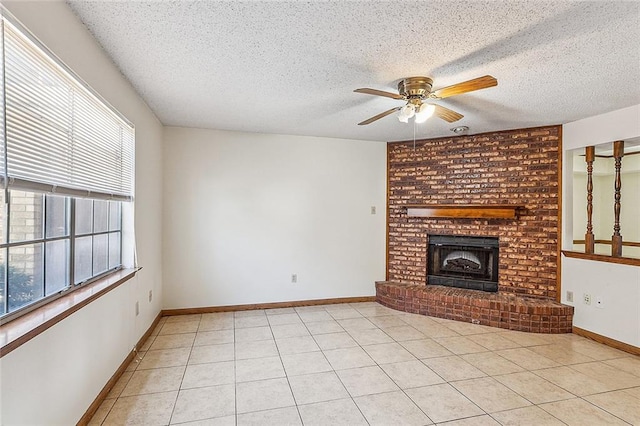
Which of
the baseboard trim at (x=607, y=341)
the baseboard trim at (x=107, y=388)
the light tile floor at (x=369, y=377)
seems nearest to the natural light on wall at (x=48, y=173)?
the baseboard trim at (x=107, y=388)

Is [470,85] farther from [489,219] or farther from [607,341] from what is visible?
[607,341]

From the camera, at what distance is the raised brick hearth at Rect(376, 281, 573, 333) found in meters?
3.66

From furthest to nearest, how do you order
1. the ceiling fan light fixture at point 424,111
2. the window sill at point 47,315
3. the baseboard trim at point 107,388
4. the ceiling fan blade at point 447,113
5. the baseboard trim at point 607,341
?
the baseboard trim at point 607,341, the ceiling fan blade at point 447,113, the ceiling fan light fixture at point 424,111, the baseboard trim at point 107,388, the window sill at point 47,315

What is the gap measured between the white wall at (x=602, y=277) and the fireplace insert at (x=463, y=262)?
793mm

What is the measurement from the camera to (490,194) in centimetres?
430

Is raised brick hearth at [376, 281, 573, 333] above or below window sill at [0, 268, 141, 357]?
below

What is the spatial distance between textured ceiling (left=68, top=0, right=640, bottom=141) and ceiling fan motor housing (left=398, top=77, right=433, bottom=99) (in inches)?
2.1

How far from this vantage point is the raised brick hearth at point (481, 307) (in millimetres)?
3662

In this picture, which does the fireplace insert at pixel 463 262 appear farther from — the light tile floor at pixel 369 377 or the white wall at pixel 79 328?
the white wall at pixel 79 328

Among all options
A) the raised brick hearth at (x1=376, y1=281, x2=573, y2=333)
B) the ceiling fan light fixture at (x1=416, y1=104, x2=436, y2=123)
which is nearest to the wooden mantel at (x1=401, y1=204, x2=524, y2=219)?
the raised brick hearth at (x1=376, y1=281, x2=573, y2=333)

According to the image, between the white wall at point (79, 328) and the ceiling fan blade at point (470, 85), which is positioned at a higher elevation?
the ceiling fan blade at point (470, 85)

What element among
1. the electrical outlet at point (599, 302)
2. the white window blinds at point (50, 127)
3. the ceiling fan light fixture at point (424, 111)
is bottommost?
the electrical outlet at point (599, 302)

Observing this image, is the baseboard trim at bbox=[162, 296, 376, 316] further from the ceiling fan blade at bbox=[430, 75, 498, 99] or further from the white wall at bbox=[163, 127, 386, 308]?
the ceiling fan blade at bbox=[430, 75, 498, 99]

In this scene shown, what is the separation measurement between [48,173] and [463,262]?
459 centimetres
